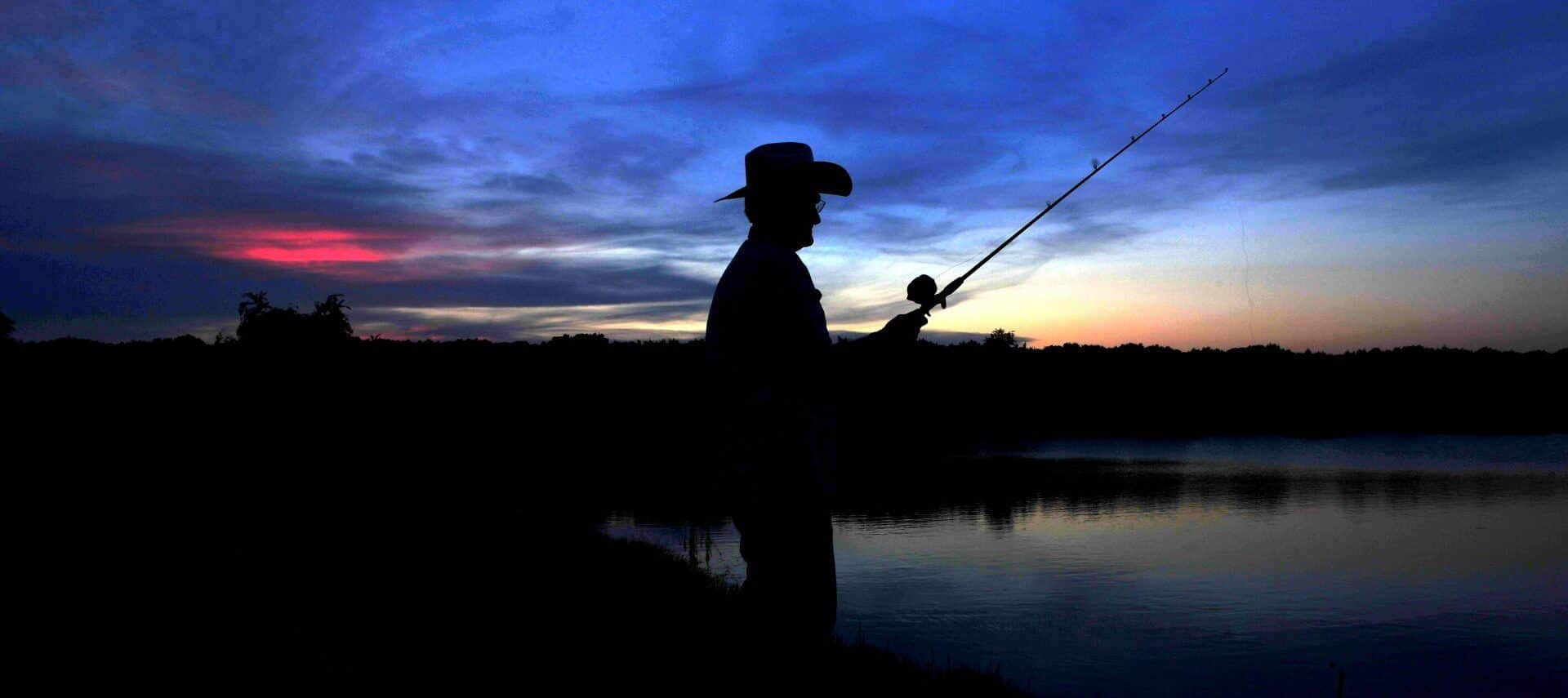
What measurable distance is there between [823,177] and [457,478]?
20.2 m

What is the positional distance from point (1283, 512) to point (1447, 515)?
2.62 metres

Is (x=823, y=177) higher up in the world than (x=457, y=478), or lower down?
higher up

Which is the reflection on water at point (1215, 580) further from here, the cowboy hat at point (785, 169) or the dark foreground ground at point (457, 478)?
the cowboy hat at point (785, 169)

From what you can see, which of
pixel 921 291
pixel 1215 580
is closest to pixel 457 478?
pixel 1215 580

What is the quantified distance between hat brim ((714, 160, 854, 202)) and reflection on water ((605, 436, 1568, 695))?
6.11 metres

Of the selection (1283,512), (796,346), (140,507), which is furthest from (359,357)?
(796,346)

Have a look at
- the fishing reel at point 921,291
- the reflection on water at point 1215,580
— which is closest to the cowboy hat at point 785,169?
the fishing reel at point 921,291

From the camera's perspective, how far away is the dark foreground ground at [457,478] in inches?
236

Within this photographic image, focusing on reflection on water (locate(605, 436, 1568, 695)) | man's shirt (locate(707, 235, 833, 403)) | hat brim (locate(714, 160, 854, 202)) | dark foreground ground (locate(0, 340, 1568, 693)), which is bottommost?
reflection on water (locate(605, 436, 1568, 695))

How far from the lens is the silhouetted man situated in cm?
323

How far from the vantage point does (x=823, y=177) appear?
3.46 m

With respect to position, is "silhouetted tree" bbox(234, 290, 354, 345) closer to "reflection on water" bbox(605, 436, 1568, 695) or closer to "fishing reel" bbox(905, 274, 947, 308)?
"reflection on water" bbox(605, 436, 1568, 695)

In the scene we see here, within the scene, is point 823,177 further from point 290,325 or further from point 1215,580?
point 290,325

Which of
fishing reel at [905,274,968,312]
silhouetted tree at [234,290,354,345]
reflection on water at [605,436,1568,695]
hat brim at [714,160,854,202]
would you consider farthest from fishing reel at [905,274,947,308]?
silhouetted tree at [234,290,354,345]
